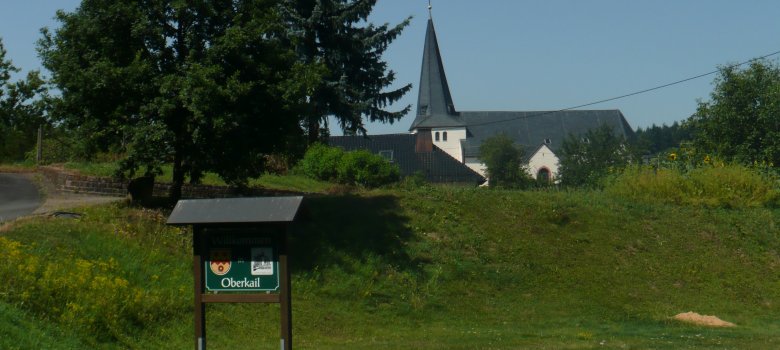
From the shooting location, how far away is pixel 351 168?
29703 mm

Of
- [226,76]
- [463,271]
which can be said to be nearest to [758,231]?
[463,271]

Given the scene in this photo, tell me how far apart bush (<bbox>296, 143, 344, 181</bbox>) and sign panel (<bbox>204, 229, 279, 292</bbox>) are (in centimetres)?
1885

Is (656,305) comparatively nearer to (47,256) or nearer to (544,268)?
(544,268)

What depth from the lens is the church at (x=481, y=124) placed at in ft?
340

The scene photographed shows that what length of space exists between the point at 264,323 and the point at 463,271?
6.14 m

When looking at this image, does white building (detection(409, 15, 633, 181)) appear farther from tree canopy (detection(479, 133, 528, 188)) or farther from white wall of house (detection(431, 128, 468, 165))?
tree canopy (detection(479, 133, 528, 188))

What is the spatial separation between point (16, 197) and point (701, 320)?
17.4 meters

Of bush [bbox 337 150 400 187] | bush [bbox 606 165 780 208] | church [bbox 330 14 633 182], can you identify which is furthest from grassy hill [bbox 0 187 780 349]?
church [bbox 330 14 633 182]

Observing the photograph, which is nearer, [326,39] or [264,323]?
[264,323]

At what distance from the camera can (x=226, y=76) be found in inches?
749

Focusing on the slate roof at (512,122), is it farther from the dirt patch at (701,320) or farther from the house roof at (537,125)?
the dirt patch at (701,320)

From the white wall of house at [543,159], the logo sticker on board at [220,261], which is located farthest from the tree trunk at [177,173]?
the white wall of house at [543,159]

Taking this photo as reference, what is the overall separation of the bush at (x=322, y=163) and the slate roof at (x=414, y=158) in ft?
119

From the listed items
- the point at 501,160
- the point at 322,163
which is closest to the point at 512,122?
the point at 501,160
